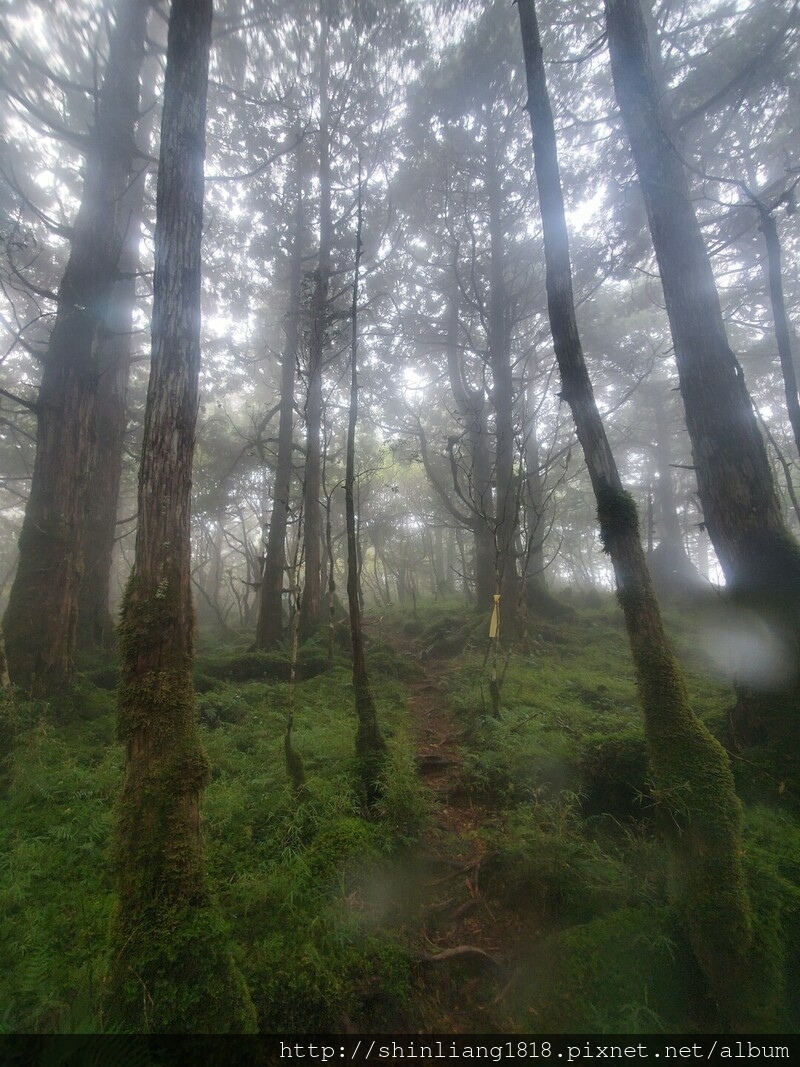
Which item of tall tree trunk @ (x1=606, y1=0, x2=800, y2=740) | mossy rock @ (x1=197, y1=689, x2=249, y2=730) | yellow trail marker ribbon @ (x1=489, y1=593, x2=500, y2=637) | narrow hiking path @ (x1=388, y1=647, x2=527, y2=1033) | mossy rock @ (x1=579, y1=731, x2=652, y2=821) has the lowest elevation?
narrow hiking path @ (x1=388, y1=647, x2=527, y2=1033)

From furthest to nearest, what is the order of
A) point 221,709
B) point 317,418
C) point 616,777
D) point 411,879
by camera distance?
point 317,418, point 221,709, point 616,777, point 411,879

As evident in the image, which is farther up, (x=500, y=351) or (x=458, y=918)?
(x=500, y=351)

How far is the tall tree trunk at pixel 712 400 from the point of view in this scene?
457cm

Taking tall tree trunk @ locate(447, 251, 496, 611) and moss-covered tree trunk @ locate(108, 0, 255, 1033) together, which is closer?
moss-covered tree trunk @ locate(108, 0, 255, 1033)

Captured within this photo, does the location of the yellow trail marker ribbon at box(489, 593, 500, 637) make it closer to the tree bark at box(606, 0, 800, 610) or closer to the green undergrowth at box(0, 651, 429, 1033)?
the green undergrowth at box(0, 651, 429, 1033)

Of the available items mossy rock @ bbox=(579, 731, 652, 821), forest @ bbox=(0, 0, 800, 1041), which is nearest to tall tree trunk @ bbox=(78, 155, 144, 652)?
forest @ bbox=(0, 0, 800, 1041)

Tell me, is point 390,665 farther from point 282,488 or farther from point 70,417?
point 70,417

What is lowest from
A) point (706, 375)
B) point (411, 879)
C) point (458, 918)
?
point (458, 918)

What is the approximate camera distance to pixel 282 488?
38.8 ft

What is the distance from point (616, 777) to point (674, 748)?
146 centimetres

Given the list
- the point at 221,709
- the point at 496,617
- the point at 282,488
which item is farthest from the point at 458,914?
the point at 282,488

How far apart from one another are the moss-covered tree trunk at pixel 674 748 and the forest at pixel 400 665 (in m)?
0.02

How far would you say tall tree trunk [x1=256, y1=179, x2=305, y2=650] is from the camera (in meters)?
10.5

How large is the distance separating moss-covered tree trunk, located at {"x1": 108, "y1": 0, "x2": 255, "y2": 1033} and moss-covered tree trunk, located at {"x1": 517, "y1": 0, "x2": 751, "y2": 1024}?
2.75 m
